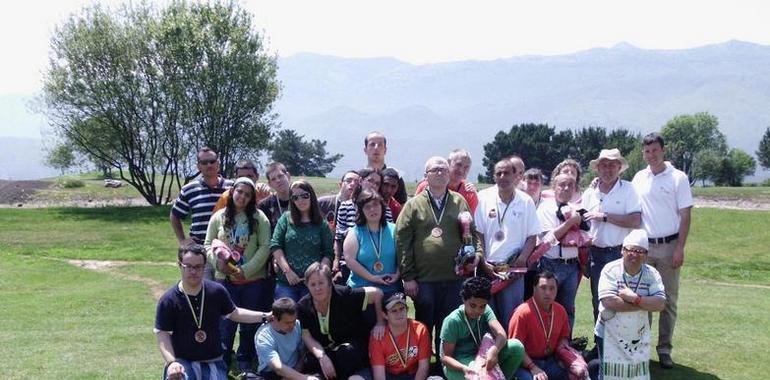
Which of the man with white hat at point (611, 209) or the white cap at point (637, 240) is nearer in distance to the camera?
the white cap at point (637, 240)

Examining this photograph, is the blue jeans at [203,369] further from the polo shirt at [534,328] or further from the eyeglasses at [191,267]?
the polo shirt at [534,328]

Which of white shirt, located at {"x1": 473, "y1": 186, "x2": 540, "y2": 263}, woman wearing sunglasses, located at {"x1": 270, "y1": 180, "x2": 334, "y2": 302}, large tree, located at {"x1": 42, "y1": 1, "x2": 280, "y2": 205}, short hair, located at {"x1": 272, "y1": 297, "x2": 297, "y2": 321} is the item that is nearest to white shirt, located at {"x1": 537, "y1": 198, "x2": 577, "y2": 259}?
white shirt, located at {"x1": 473, "y1": 186, "x2": 540, "y2": 263}

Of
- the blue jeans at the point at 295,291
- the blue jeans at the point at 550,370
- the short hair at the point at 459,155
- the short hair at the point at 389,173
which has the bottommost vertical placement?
the blue jeans at the point at 550,370

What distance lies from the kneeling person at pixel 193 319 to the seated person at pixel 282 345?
40 centimetres

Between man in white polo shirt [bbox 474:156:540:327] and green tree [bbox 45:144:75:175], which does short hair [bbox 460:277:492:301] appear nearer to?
man in white polo shirt [bbox 474:156:540:327]

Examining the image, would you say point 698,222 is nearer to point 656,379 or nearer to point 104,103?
point 656,379

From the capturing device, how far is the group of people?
20.7ft

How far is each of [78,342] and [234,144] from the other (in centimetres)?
2599

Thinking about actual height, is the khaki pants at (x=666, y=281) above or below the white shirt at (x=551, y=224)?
below

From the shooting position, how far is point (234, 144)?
35094 millimetres

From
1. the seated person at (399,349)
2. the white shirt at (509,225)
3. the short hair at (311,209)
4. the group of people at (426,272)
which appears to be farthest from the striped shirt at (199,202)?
the white shirt at (509,225)

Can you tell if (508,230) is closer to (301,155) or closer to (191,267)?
(191,267)

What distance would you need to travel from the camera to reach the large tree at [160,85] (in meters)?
32.2

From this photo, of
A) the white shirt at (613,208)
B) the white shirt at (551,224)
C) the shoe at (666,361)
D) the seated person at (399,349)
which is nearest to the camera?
the seated person at (399,349)
